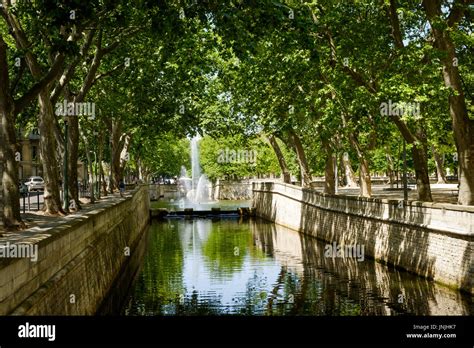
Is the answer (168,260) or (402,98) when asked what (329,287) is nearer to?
(402,98)

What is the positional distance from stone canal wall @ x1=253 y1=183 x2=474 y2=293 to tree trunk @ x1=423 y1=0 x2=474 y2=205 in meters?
1.57

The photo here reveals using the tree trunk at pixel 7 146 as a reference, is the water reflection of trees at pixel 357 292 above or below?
below

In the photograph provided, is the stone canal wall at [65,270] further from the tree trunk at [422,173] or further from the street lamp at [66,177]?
the tree trunk at [422,173]

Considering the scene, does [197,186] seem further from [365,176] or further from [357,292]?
[357,292]

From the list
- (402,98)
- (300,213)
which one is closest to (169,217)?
(300,213)

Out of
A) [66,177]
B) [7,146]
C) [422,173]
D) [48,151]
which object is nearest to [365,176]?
[422,173]

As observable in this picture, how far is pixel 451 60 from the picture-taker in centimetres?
2339

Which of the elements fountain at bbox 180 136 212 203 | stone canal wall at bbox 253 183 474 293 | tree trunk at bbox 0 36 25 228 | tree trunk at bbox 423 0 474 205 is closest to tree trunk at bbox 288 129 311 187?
stone canal wall at bbox 253 183 474 293

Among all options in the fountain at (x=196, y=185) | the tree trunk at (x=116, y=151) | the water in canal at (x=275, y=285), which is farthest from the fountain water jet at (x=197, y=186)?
the water in canal at (x=275, y=285)

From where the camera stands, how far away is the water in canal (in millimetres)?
20806

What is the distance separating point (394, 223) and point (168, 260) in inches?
506

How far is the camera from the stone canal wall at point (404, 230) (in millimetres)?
21219

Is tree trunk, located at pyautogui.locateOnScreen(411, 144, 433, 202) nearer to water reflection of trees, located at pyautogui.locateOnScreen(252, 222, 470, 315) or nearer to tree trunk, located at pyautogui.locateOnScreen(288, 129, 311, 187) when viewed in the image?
water reflection of trees, located at pyautogui.locateOnScreen(252, 222, 470, 315)

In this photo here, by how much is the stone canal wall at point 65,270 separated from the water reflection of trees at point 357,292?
20.3 feet
